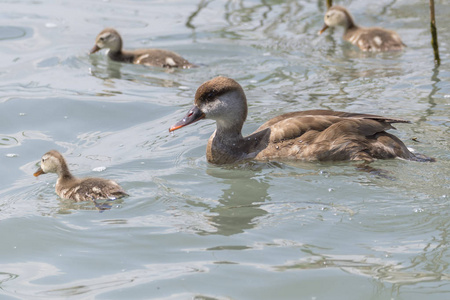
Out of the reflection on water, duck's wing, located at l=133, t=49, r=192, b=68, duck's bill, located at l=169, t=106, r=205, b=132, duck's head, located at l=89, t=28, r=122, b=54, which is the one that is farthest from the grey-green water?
duck's bill, located at l=169, t=106, r=205, b=132

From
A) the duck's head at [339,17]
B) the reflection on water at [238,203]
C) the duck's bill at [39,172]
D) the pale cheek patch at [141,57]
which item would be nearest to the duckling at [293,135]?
the reflection on water at [238,203]

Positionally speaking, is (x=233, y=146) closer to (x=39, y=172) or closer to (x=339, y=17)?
(x=39, y=172)

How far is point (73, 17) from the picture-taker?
12.9 metres

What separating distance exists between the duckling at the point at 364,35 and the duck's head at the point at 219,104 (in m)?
4.14

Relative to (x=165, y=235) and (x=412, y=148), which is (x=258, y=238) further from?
(x=412, y=148)

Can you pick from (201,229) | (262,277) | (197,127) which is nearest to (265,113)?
(197,127)

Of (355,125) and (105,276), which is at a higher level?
(355,125)

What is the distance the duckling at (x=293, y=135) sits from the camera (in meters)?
6.71

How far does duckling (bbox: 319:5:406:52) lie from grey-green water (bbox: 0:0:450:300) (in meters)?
0.16

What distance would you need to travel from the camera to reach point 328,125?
6.83 metres

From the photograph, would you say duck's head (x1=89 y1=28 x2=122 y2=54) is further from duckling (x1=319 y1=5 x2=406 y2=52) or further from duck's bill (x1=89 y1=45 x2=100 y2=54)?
duckling (x1=319 y1=5 x2=406 y2=52)

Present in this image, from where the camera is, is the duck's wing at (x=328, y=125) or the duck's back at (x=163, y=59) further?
the duck's back at (x=163, y=59)

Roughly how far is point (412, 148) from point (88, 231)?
10.3ft

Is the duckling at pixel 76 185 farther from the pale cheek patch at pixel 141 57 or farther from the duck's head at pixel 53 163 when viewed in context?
the pale cheek patch at pixel 141 57
